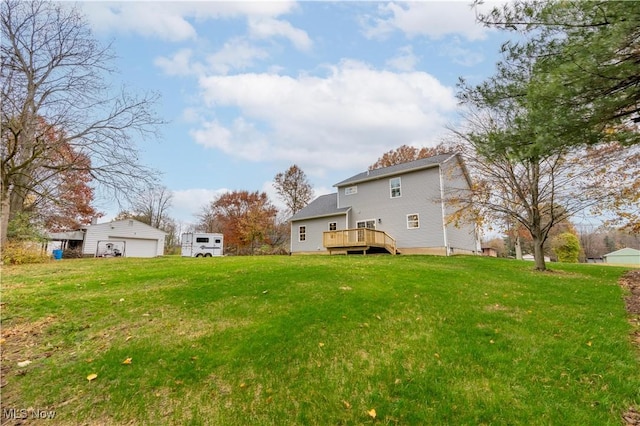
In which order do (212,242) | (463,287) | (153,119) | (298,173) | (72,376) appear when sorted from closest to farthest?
(72,376) → (463,287) → (153,119) → (212,242) → (298,173)

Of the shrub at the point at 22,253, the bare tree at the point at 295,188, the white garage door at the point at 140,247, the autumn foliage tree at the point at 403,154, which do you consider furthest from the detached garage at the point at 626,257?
the shrub at the point at 22,253

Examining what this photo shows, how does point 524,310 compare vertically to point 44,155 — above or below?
below

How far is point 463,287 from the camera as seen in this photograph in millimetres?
7711

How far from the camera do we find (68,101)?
11.2m

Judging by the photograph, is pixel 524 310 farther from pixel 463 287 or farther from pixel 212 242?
pixel 212 242

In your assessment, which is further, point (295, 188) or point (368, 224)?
point (295, 188)

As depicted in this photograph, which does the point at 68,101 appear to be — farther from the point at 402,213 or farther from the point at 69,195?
the point at 402,213

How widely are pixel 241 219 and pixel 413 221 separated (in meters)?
22.4

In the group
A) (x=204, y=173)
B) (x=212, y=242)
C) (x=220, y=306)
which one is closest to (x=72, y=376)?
(x=220, y=306)

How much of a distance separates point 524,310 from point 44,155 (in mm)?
15546

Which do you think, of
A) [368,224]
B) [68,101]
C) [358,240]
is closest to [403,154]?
[368,224]

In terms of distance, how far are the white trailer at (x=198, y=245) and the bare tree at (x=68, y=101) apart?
18.0 m

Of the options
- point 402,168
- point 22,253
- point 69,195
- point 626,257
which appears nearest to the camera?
point 22,253

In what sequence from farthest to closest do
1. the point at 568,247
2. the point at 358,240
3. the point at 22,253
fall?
the point at 568,247
the point at 358,240
the point at 22,253
